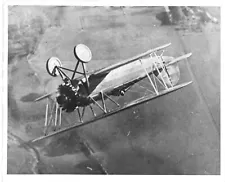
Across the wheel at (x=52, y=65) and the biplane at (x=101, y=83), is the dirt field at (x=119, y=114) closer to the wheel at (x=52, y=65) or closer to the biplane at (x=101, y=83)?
the biplane at (x=101, y=83)

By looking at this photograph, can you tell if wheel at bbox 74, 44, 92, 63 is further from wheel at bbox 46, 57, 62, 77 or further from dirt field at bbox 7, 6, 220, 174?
A: dirt field at bbox 7, 6, 220, 174

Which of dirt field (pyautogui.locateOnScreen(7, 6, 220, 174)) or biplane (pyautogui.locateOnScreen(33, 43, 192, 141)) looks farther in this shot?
dirt field (pyautogui.locateOnScreen(7, 6, 220, 174))

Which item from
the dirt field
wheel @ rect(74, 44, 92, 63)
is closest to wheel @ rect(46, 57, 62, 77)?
the dirt field

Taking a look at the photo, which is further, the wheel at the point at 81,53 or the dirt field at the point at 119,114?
the dirt field at the point at 119,114

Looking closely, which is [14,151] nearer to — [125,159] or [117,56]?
[125,159]

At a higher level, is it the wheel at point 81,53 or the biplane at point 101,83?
the wheel at point 81,53

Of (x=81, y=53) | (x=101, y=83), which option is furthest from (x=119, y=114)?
(x=81, y=53)

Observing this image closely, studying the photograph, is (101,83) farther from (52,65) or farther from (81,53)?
(52,65)

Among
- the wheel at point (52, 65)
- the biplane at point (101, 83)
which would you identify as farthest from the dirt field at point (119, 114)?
the wheel at point (52, 65)
